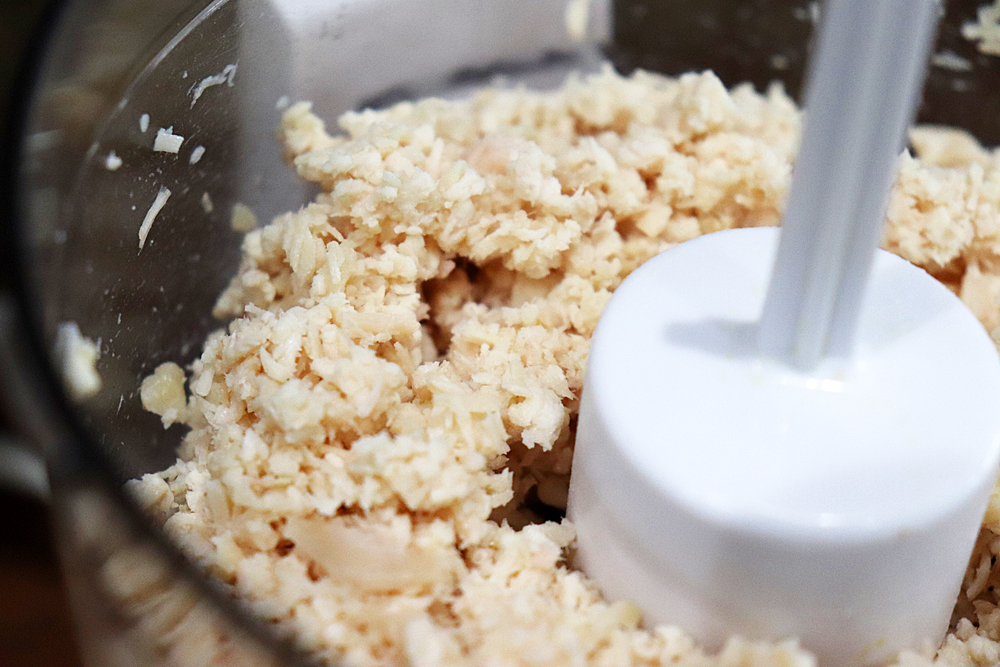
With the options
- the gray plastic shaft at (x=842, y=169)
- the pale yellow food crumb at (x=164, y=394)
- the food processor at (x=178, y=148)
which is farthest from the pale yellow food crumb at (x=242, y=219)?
the gray plastic shaft at (x=842, y=169)

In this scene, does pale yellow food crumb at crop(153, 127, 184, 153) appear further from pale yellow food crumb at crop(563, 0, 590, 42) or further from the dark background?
pale yellow food crumb at crop(563, 0, 590, 42)

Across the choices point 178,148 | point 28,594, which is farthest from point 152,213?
point 28,594

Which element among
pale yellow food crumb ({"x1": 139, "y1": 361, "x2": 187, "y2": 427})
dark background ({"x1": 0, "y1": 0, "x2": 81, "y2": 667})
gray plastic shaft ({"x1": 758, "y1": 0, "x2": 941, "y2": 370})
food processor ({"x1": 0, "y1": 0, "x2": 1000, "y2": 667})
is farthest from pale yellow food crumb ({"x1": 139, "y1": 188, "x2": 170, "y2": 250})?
gray plastic shaft ({"x1": 758, "y1": 0, "x2": 941, "y2": 370})

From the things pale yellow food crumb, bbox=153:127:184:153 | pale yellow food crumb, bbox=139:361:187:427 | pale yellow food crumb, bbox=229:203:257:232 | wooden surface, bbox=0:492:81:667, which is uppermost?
pale yellow food crumb, bbox=153:127:184:153

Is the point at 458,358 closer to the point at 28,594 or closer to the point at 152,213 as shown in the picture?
the point at 152,213

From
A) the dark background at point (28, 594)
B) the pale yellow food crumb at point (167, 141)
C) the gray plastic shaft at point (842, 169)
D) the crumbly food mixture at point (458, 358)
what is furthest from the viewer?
Answer: the dark background at point (28, 594)

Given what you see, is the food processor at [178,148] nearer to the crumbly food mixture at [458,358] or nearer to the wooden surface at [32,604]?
the crumbly food mixture at [458,358]

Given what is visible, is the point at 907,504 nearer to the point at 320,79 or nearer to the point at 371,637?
the point at 371,637
